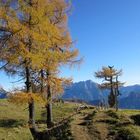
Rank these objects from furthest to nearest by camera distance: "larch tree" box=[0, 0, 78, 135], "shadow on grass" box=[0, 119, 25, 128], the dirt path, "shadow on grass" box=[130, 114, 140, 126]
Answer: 1. "shadow on grass" box=[0, 119, 25, 128]
2. "larch tree" box=[0, 0, 78, 135]
3. "shadow on grass" box=[130, 114, 140, 126]
4. the dirt path

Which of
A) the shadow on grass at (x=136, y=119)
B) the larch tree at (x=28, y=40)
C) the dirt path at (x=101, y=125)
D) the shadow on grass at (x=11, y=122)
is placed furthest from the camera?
the shadow on grass at (x=11, y=122)

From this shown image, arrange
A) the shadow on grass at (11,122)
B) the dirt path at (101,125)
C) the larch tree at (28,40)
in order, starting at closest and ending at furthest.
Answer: the dirt path at (101,125), the larch tree at (28,40), the shadow on grass at (11,122)

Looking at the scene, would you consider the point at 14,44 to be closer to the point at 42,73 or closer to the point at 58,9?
the point at 42,73

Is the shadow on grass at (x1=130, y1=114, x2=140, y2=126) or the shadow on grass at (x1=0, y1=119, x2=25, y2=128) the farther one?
the shadow on grass at (x1=0, y1=119, x2=25, y2=128)

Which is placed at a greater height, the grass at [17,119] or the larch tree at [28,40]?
the larch tree at [28,40]

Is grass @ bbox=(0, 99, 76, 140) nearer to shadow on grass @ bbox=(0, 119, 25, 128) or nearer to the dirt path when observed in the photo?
shadow on grass @ bbox=(0, 119, 25, 128)

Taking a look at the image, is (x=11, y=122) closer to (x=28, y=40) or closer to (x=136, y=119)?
(x=28, y=40)

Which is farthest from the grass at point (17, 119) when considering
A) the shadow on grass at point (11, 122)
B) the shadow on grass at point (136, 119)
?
the shadow on grass at point (136, 119)

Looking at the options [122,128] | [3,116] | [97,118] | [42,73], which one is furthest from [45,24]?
[3,116]

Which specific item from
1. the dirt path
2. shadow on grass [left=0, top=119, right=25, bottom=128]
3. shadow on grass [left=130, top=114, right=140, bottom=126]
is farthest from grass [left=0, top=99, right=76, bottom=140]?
shadow on grass [left=130, top=114, right=140, bottom=126]

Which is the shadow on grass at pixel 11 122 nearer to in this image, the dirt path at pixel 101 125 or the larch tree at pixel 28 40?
the larch tree at pixel 28 40

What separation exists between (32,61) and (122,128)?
24.9 feet

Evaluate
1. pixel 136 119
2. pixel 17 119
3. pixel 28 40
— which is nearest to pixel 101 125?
pixel 136 119

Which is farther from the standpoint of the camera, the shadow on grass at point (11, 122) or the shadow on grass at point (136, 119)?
the shadow on grass at point (11, 122)
